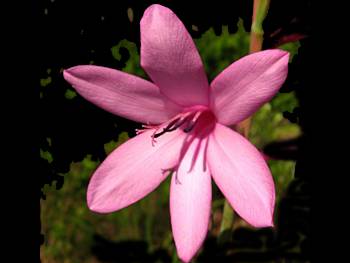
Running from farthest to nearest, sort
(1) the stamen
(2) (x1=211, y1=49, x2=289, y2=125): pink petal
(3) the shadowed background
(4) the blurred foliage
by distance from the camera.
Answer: (4) the blurred foliage → (3) the shadowed background → (1) the stamen → (2) (x1=211, y1=49, x2=289, y2=125): pink petal

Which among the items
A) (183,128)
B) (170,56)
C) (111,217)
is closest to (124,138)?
(111,217)

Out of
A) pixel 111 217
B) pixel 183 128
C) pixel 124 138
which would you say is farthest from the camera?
pixel 111 217

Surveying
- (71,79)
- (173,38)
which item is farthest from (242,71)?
(71,79)

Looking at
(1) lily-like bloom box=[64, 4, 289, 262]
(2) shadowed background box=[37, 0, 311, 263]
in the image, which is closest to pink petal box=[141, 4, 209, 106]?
(1) lily-like bloom box=[64, 4, 289, 262]

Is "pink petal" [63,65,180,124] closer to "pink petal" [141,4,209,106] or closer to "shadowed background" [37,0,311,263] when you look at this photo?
"pink petal" [141,4,209,106]

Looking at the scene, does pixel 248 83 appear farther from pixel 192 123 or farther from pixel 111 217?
pixel 111 217

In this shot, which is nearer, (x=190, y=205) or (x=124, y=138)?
(x=190, y=205)

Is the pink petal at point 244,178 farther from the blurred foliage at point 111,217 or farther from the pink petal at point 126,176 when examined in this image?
the blurred foliage at point 111,217
